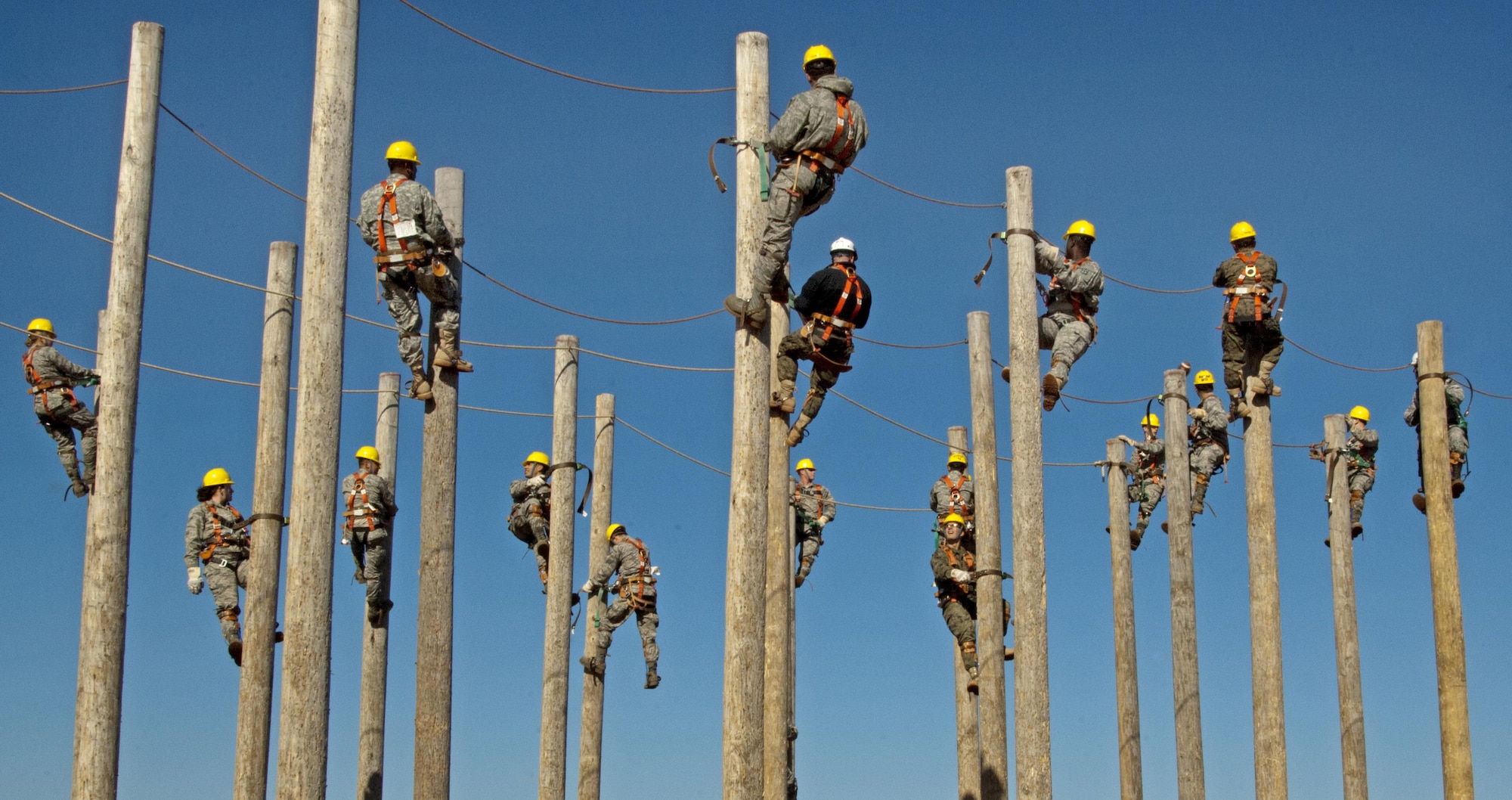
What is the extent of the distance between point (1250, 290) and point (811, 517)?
7.28m

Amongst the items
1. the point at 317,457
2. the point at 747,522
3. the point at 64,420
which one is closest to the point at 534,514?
the point at 64,420

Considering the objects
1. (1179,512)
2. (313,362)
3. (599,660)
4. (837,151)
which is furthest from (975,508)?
(313,362)

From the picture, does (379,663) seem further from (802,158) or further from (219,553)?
(802,158)

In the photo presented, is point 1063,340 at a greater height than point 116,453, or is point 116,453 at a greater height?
point 1063,340

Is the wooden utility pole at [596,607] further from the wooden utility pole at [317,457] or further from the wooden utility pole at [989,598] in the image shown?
the wooden utility pole at [317,457]

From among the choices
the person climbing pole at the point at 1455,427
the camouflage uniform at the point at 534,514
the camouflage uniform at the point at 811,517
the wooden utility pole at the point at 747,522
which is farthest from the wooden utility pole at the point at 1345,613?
the wooden utility pole at the point at 747,522

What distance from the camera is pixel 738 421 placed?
25.7 ft

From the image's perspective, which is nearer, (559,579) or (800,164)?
(800,164)

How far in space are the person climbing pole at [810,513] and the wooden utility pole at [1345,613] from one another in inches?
213

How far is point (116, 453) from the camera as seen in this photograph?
9.43m

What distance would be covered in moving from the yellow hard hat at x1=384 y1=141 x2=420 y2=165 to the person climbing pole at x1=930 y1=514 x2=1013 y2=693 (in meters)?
6.37

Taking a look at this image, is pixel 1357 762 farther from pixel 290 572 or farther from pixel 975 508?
pixel 290 572

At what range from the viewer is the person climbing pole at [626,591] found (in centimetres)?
1478

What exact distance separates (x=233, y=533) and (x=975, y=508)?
5867 mm
